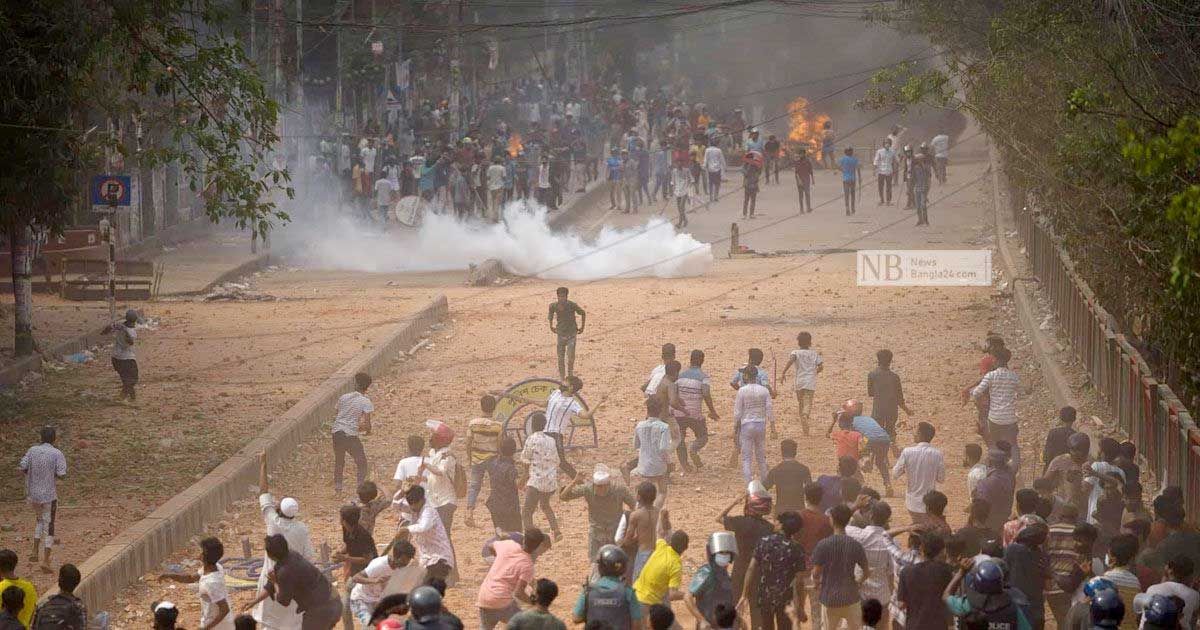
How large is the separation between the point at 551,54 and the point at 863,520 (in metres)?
56.0

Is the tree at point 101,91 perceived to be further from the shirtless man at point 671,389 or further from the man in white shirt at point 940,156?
the man in white shirt at point 940,156

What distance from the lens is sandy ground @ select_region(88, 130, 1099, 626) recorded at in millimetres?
15094

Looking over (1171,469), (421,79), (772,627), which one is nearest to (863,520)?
(772,627)

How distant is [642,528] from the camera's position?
1060 centimetres

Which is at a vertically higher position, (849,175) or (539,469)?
(849,175)

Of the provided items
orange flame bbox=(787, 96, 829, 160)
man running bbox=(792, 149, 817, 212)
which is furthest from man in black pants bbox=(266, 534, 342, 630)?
orange flame bbox=(787, 96, 829, 160)

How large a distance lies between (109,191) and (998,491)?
15721mm

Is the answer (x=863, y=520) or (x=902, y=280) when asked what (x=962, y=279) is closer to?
(x=902, y=280)

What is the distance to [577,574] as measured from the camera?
1312cm

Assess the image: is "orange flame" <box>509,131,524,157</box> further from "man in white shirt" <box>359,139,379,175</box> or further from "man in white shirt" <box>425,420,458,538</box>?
"man in white shirt" <box>425,420,458,538</box>

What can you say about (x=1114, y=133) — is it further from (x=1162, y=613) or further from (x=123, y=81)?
(x=123, y=81)

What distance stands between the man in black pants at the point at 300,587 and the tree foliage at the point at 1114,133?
5351mm

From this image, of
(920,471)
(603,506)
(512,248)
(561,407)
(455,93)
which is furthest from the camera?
(455,93)

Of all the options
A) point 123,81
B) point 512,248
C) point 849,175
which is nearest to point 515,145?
point 849,175
